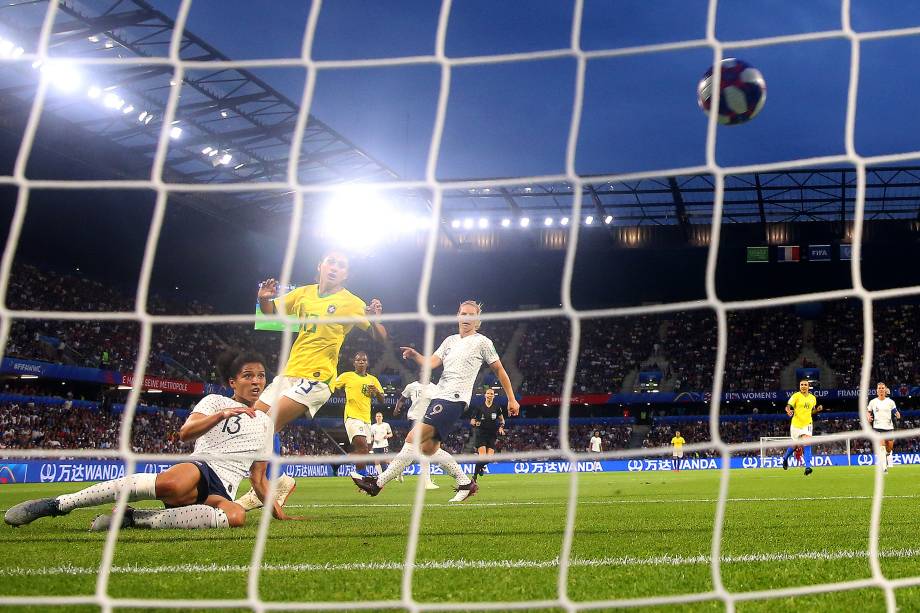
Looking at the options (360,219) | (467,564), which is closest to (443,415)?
(467,564)

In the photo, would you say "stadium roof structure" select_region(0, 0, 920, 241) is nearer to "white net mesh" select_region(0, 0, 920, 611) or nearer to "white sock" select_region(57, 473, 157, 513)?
"white sock" select_region(57, 473, 157, 513)

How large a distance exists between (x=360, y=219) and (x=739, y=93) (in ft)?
75.1

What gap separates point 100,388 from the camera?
2873 cm

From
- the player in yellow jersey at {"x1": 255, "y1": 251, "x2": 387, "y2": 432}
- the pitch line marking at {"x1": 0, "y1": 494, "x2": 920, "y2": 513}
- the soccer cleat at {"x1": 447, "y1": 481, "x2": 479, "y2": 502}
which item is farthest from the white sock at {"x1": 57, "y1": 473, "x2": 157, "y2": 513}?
the soccer cleat at {"x1": 447, "y1": 481, "x2": 479, "y2": 502}

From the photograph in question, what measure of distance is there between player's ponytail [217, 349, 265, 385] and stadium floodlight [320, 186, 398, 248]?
19892 mm

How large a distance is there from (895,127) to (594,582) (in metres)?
84.3

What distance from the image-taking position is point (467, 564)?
388cm

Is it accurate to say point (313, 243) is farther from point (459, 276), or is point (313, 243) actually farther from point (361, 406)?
point (361, 406)

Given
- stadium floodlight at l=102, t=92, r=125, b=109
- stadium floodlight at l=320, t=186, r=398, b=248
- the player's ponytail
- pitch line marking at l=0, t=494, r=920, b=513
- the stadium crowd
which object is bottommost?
pitch line marking at l=0, t=494, r=920, b=513

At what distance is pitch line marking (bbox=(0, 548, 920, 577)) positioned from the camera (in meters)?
3.70

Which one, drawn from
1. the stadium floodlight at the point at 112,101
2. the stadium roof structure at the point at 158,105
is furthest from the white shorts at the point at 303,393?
the stadium floodlight at the point at 112,101

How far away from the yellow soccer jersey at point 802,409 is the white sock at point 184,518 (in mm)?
11744

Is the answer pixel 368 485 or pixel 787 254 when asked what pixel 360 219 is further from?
pixel 368 485

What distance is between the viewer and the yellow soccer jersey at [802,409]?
14.6 metres
